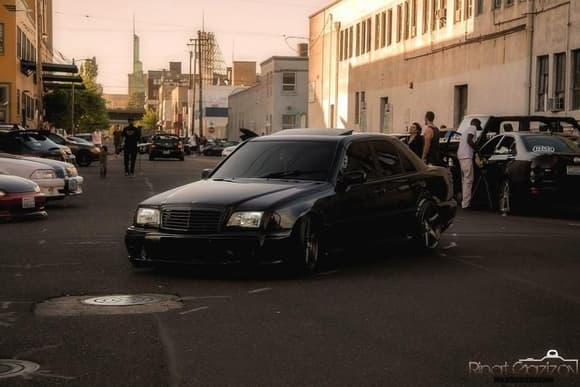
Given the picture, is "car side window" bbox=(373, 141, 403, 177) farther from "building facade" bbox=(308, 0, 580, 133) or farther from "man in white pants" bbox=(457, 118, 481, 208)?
"building facade" bbox=(308, 0, 580, 133)

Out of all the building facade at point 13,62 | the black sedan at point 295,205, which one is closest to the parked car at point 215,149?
the building facade at point 13,62

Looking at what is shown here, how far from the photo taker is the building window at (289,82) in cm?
8581

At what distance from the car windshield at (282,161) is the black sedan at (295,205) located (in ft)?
0.04

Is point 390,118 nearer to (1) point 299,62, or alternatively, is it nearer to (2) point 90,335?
(1) point 299,62

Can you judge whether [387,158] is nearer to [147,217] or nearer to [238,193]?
[238,193]

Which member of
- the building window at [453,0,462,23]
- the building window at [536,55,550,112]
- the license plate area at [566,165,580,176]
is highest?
the building window at [453,0,462,23]

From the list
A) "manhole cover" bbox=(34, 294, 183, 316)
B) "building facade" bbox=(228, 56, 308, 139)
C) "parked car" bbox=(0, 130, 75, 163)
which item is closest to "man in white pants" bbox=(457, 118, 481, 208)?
"parked car" bbox=(0, 130, 75, 163)

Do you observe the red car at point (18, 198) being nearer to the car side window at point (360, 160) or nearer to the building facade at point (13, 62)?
the car side window at point (360, 160)

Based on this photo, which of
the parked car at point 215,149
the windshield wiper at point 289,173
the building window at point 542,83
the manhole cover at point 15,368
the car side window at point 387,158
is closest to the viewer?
the manhole cover at point 15,368

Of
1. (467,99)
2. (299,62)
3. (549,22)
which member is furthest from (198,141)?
(549,22)

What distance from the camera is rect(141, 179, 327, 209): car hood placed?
9.66 metres

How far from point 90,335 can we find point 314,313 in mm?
1813

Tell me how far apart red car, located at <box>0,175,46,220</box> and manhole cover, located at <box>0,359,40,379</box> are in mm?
10115

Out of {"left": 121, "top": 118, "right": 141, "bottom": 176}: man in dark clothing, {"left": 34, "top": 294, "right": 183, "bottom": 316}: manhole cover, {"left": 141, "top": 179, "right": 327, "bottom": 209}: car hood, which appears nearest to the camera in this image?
{"left": 34, "top": 294, "right": 183, "bottom": 316}: manhole cover
